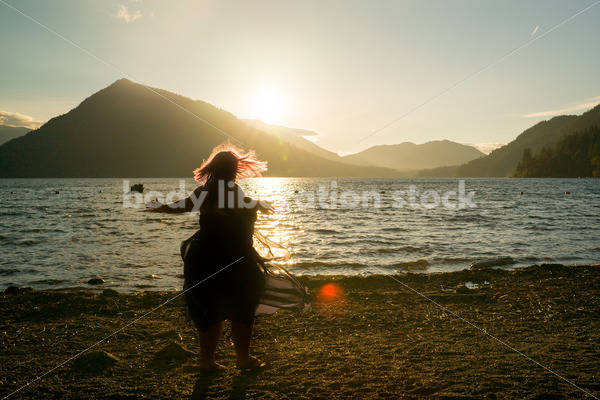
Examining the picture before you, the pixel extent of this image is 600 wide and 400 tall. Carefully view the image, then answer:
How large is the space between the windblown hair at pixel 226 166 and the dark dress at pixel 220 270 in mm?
441

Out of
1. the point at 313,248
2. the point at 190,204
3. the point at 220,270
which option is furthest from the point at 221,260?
the point at 313,248

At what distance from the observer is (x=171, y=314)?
24.3 ft

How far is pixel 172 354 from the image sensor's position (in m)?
5.26

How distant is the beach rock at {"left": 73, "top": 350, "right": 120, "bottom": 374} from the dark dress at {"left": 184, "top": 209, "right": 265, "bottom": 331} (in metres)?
1.26

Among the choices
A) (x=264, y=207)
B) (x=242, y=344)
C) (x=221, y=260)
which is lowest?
(x=242, y=344)

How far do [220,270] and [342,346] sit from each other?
2217 millimetres

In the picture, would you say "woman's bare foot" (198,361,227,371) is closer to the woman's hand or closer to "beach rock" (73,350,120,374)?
"beach rock" (73,350,120,374)

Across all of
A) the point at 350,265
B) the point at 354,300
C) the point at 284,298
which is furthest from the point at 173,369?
the point at 350,265

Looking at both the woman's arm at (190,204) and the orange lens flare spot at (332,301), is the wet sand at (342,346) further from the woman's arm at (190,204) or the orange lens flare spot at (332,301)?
the woman's arm at (190,204)

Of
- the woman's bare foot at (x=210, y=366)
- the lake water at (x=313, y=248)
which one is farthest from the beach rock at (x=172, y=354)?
the lake water at (x=313, y=248)

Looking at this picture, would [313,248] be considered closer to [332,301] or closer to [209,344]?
[332,301]

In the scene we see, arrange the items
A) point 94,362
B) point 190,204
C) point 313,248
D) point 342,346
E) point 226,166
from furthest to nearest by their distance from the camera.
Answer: point 313,248, point 342,346, point 94,362, point 226,166, point 190,204

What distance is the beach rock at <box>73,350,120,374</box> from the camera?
4707mm

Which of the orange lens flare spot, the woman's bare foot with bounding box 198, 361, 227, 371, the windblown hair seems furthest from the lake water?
the windblown hair
